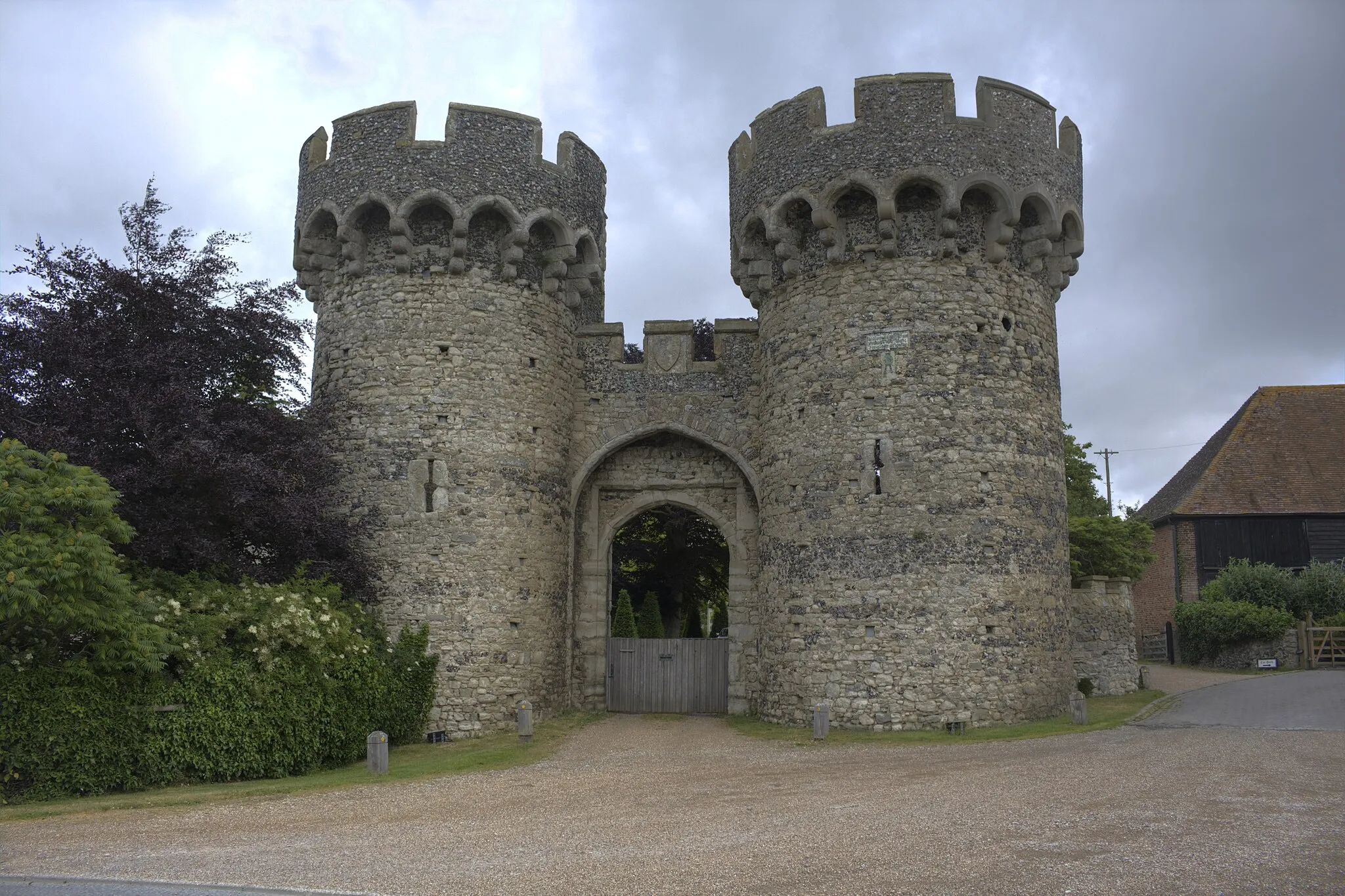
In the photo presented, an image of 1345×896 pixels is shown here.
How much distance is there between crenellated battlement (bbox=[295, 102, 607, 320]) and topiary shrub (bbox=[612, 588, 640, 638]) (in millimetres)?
9405

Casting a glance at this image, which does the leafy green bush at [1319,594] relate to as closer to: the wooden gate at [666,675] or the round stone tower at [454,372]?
the wooden gate at [666,675]

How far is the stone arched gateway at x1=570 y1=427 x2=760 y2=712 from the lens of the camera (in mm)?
16469

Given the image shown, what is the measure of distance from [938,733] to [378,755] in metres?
6.65

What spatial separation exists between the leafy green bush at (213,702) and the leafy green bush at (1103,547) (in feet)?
57.7

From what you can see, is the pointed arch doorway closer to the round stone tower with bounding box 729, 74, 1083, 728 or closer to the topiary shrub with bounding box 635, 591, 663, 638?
the topiary shrub with bounding box 635, 591, 663, 638

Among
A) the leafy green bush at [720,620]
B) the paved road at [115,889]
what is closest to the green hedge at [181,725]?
the paved road at [115,889]

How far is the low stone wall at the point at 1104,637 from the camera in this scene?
17.8m

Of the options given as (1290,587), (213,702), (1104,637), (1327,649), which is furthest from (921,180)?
(1290,587)

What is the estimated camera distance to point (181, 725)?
33.9 ft

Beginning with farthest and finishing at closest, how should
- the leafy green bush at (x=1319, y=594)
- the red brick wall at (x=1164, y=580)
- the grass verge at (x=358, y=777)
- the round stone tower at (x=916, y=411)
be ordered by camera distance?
the red brick wall at (x=1164, y=580) → the leafy green bush at (x=1319, y=594) → the round stone tower at (x=916, y=411) → the grass verge at (x=358, y=777)

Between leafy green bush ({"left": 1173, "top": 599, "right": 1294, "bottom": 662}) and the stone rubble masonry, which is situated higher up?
the stone rubble masonry

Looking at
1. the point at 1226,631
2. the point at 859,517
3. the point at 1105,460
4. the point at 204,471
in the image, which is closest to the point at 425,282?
the point at 204,471

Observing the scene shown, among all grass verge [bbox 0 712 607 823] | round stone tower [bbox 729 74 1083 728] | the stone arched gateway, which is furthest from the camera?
the stone arched gateway

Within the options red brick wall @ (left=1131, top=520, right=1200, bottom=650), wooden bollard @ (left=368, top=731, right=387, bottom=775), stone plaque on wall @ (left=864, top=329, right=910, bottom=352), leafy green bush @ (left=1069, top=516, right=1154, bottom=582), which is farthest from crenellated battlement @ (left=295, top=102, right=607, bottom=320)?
red brick wall @ (left=1131, top=520, right=1200, bottom=650)
